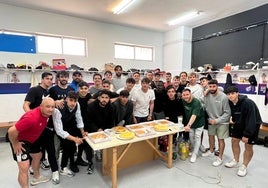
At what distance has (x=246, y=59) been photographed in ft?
14.8

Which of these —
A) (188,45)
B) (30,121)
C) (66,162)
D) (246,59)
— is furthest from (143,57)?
(30,121)

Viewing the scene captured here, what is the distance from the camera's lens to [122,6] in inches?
162

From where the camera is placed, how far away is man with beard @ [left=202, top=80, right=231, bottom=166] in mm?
2750

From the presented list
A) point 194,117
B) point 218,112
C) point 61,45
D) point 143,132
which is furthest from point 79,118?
point 61,45

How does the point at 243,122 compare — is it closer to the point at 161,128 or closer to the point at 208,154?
the point at 208,154

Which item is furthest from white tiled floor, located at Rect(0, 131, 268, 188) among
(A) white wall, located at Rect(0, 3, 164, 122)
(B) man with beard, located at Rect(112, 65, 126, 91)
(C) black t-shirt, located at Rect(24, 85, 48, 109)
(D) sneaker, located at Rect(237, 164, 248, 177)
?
(A) white wall, located at Rect(0, 3, 164, 122)

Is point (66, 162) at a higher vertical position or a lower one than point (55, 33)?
lower

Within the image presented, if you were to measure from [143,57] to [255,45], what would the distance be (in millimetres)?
3402

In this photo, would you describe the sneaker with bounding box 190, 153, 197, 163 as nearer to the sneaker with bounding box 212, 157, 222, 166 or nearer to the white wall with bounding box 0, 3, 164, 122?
the sneaker with bounding box 212, 157, 222, 166

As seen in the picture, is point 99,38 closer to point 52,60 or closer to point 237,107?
point 52,60

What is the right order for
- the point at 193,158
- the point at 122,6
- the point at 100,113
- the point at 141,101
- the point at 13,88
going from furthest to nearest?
the point at 13,88, the point at 122,6, the point at 141,101, the point at 193,158, the point at 100,113

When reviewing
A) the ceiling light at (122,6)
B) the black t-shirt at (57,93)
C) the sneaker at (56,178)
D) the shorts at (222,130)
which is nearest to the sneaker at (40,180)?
the sneaker at (56,178)

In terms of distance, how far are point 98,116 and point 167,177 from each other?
137 cm

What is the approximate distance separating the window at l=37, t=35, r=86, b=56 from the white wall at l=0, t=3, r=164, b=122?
0.16m
